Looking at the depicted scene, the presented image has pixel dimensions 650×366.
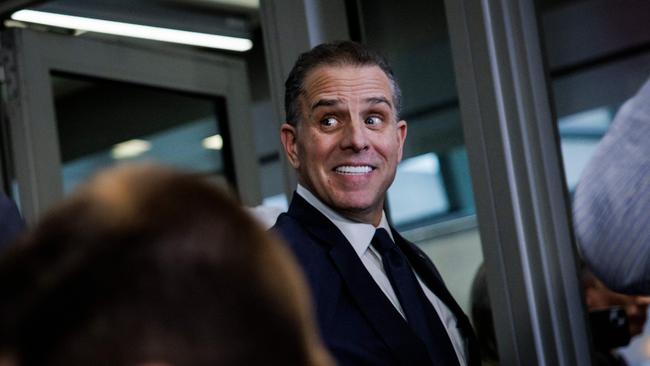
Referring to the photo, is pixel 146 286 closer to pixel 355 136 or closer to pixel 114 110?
pixel 355 136

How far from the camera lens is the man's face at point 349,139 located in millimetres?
1939

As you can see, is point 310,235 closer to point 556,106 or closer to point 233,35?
point 556,106

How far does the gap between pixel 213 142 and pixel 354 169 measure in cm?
255

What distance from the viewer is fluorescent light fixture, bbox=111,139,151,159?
461cm

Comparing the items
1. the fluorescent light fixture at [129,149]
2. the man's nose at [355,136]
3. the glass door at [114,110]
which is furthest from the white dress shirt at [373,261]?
the fluorescent light fixture at [129,149]

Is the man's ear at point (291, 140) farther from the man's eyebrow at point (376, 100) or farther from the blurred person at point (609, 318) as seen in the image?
the blurred person at point (609, 318)

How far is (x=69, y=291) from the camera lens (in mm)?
495

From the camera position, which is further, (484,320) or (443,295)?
(484,320)

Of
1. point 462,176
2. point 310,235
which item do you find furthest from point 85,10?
point 310,235

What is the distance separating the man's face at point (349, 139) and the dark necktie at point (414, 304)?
2.8 inches

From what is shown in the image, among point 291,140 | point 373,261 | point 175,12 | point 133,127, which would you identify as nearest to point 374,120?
point 291,140

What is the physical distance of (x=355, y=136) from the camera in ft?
6.41

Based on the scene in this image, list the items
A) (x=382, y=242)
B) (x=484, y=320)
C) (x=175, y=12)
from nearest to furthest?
(x=382, y=242)
(x=484, y=320)
(x=175, y=12)

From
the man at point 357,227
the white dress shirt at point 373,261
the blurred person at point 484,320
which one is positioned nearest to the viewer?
the man at point 357,227
